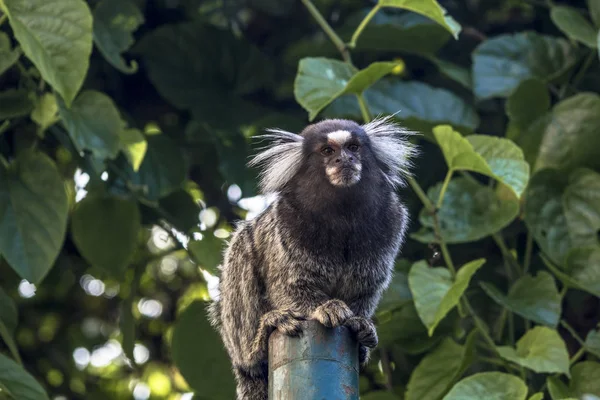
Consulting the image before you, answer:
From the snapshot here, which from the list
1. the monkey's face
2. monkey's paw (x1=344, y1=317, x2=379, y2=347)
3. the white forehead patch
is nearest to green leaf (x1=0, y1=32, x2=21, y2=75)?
the monkey's face

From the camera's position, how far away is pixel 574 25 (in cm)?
484

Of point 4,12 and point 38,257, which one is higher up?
point 4,12

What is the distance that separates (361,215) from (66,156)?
2.16 m

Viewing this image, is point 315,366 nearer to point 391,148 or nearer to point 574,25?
point 391,148

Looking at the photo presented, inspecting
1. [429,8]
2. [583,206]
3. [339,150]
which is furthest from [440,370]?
[429,8]

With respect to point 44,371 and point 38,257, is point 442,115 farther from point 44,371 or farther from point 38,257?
point 44,371

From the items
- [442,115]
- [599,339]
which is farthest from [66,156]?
[599,339]

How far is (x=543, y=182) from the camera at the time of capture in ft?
15.1

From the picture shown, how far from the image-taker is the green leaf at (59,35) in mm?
3893

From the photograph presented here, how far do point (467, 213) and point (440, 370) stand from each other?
0.64 metres

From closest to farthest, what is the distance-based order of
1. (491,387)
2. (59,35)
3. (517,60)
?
(491,387) < (59,35) < (517,60)

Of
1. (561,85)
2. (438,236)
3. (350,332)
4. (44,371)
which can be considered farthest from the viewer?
(44,371)

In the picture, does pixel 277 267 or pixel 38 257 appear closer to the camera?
pixel 277 267

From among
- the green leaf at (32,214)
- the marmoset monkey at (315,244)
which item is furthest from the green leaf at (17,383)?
the marmoset monkey at (315,244)
